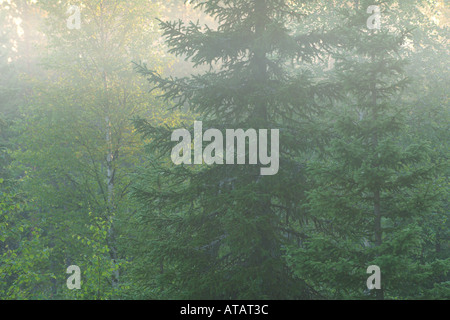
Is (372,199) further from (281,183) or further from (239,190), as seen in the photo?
(239,190)

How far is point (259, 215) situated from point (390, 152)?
324 cm

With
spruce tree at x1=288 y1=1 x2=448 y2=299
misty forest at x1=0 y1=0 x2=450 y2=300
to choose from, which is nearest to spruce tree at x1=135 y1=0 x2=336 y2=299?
misty forest at x1=0 y1=0 x2=450 y2=300

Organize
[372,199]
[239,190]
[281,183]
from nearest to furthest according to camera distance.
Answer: [372,199] < [239,190] < [281,183]

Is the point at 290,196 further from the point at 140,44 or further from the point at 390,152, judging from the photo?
the point at 140,44

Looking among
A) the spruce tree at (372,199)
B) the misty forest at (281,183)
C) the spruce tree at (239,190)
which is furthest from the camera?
the spruce tree at (239,190)

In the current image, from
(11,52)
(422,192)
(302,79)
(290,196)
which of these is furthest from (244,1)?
(11,52)

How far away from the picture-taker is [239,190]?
891cm

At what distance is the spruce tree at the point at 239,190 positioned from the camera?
8.88 metres

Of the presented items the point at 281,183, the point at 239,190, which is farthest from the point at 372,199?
the point at 239,190

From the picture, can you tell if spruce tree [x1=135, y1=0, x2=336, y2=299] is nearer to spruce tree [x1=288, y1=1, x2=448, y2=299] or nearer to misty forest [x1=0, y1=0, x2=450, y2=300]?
misty forest [x1=0, y1=0, x2=450, y2=300]

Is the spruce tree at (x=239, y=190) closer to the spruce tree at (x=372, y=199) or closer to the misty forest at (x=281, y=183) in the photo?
the misty forest at (x=281, y=183)

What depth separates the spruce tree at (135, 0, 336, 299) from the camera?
8.88m

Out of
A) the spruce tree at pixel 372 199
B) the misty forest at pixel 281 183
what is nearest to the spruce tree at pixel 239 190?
the misty forest at pixel 281 183

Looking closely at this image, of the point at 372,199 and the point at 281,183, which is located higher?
the point at 281,183
